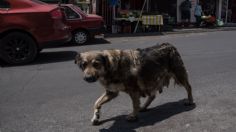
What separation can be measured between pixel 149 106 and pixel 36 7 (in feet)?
19.1

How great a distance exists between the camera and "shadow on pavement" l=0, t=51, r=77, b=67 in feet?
37.5

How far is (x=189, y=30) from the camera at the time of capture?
71.1 ft

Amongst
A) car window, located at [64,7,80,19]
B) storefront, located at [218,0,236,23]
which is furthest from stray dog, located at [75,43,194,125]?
storefront, located at [218,0,236,23]

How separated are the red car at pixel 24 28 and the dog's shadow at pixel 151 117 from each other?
5.46m

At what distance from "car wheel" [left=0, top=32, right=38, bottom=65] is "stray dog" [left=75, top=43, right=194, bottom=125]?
541 centimetres

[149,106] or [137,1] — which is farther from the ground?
[137,1]

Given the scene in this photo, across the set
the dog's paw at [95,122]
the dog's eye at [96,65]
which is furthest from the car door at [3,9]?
the dog's eye at [96,65]

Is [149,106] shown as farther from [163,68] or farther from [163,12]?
[163,12]

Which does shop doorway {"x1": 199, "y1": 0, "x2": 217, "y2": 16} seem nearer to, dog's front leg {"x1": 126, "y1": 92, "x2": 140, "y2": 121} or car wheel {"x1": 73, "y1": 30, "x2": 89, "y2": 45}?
car wheel {"x1": 73, "y1": 30, "x2": 89, "y2": 45}

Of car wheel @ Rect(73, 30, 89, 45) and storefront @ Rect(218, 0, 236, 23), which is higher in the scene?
storefront @ Rect(218, 0, 236, 23)

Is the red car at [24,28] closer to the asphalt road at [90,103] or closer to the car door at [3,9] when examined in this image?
the car door at [3,9]

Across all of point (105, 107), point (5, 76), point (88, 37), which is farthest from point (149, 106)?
point (88, 37)

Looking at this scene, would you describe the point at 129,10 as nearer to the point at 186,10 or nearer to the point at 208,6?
the point at 186,10

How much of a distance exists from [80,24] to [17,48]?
5.45m
